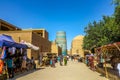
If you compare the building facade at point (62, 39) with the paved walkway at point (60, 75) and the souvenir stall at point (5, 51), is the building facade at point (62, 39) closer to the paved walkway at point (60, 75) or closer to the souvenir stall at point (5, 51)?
the paved walkway at point (60, 75)

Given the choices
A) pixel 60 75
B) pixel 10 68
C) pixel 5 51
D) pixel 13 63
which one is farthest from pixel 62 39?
pixel 5 51

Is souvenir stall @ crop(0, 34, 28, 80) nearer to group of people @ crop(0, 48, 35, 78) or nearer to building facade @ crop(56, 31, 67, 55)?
group of people @ crop(0, 48, 35, 78)

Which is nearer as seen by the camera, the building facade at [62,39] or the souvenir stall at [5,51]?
the souvenir stall at [5,51]

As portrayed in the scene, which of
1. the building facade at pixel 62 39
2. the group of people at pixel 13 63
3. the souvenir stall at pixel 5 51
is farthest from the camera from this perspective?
the building facade at pixel 62 39

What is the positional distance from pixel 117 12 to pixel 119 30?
306 cm

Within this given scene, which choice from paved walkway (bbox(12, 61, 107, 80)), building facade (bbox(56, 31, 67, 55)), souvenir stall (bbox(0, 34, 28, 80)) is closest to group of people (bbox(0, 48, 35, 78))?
souvenir stall (bbox(0, 34, 28, 80))

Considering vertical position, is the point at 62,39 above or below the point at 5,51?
above

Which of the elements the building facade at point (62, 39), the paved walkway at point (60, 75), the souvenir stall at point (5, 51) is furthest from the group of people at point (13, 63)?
the building facade at point (62, 39)

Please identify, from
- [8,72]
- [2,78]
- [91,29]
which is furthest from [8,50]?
[91,29]

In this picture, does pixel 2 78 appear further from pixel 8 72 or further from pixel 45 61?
pixel 45 61

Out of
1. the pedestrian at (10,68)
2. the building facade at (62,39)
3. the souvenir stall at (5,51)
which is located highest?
the building facade at (62,39)

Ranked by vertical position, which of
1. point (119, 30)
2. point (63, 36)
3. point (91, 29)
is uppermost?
point (63, 36)

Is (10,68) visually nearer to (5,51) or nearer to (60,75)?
(5,51)

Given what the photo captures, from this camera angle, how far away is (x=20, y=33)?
4519cm
